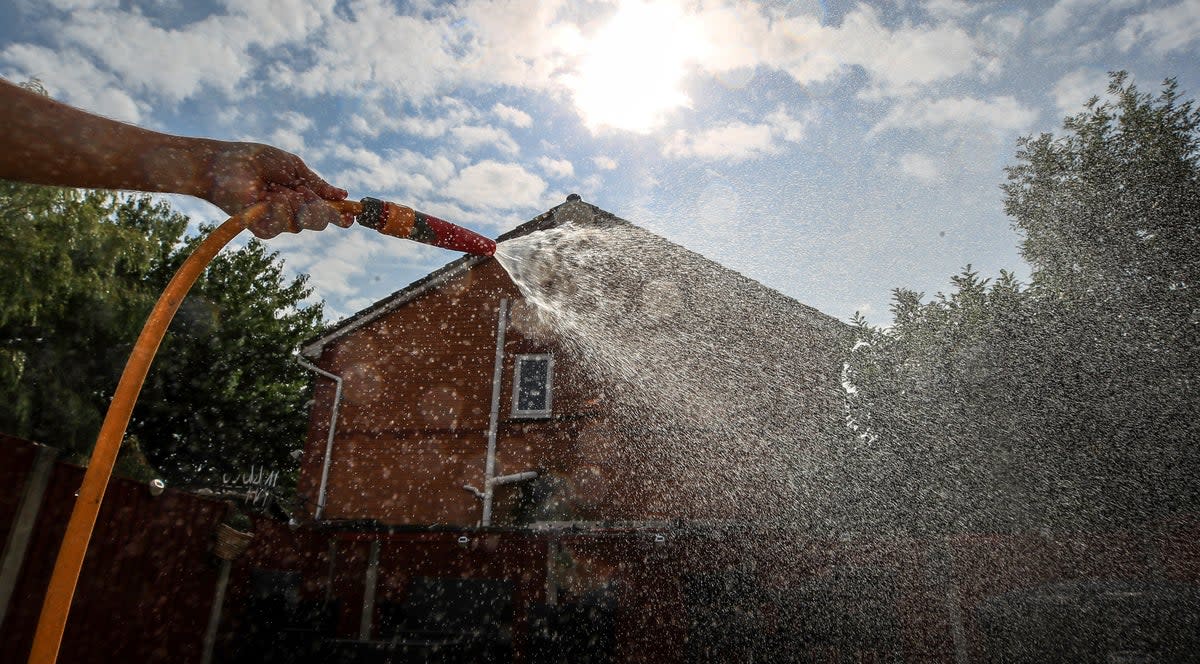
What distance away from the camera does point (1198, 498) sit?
9914mm

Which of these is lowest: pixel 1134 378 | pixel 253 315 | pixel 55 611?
pixel 55 611

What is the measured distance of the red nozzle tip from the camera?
8.21ft

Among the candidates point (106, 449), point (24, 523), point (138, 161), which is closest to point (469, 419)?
point (24, 523)

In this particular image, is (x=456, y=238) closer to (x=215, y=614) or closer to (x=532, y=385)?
(x=215, y=614)

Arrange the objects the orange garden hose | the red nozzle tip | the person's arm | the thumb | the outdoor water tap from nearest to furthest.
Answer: the person's arm < the orange garden hose < the thumb < the outdoor water tap < the red nozzle tip

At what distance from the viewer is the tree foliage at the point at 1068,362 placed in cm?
1053

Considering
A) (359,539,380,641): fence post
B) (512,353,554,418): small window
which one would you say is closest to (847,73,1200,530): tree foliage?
(512,353,554,418): small window

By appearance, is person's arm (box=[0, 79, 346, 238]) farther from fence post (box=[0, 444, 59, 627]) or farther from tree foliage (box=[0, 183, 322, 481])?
tree foliage (box=[0, 183, 322, 481])

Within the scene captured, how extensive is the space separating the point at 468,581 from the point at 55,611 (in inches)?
284

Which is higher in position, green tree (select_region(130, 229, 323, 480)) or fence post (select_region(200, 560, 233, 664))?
green tree (select_region(130, 229, 323, 480))

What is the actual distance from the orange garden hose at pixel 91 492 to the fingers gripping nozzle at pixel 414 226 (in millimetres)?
789

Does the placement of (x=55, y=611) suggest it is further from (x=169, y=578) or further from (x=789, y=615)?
(x=789, y=615)

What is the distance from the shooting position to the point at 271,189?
1.84m

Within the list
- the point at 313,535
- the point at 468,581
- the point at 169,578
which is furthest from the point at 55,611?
the point at 313,535
